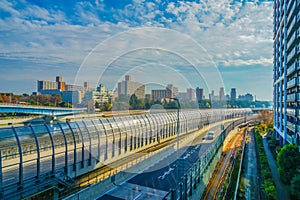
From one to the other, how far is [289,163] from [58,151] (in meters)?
9.33

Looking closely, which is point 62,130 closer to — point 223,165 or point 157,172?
point 157,172

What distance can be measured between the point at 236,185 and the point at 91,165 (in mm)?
6036

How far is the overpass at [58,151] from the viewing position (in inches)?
225

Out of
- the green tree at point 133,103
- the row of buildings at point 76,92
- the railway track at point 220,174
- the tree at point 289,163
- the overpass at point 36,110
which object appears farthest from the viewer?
the overpass at point 36,110

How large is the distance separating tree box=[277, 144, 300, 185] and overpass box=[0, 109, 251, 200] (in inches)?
196

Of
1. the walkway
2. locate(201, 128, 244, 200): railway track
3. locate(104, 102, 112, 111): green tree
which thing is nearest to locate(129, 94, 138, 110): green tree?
locate(104, 102, 112, 111): green tree

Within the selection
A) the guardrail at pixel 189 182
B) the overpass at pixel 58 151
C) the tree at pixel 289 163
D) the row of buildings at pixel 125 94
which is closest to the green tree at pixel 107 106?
the row of buildings at pixel 125 94

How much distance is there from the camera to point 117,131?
9969mm

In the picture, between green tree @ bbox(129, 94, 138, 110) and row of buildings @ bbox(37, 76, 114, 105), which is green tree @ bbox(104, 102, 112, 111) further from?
green tree @ bbox(129, 94, 138, 110)

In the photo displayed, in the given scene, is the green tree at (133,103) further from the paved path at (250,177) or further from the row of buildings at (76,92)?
the paved path at (250,177)

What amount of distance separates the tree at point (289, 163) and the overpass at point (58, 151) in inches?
196

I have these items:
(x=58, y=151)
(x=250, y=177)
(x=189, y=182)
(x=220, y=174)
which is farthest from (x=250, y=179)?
(x=58, y=151)

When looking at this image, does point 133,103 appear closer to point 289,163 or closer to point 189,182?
point 189,182

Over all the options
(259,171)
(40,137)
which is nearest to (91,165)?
(40,137)
